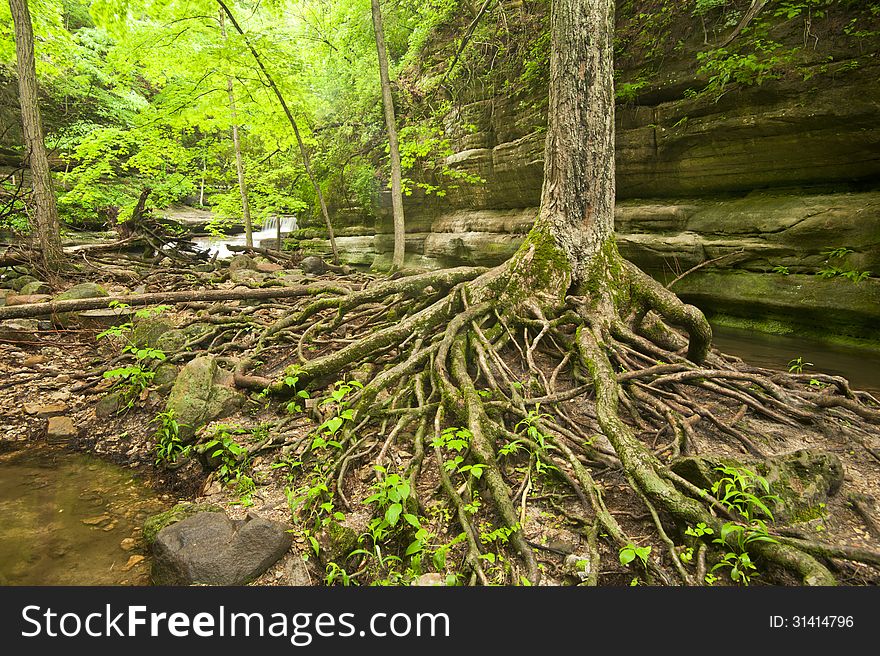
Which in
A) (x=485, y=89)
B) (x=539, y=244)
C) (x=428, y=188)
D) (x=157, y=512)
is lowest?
(x=157, y=512)

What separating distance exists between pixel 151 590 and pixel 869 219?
945cm

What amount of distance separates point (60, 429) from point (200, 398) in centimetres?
159

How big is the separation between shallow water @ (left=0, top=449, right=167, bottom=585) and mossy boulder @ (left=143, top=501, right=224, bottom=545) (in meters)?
0.10

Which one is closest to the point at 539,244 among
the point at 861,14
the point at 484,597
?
the point at 484,597

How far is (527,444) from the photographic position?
118 inches

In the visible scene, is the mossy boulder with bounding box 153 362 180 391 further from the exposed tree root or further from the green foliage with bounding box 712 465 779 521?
the green foliage with bounding box 712 465 779 521

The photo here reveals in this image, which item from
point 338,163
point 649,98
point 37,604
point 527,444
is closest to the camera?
point 37,604

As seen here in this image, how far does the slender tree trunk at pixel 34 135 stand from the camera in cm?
783

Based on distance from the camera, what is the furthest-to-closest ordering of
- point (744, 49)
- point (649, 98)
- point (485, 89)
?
point (485, 89), point (649, 98), point (744, 49)

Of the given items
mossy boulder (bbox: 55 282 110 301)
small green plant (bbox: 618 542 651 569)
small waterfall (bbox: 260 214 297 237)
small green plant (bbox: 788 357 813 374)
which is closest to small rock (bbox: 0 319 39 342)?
mossy boulder (bbox: 55 282 110 301)

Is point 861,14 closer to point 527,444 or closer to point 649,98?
point 649,98

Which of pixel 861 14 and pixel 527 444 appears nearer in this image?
pixel 527 444

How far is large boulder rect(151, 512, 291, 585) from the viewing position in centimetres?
228

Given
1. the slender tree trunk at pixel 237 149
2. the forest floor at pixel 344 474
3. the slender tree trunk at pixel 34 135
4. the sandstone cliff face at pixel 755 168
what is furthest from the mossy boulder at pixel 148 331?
the slender tree trunk at pixel 237 149
